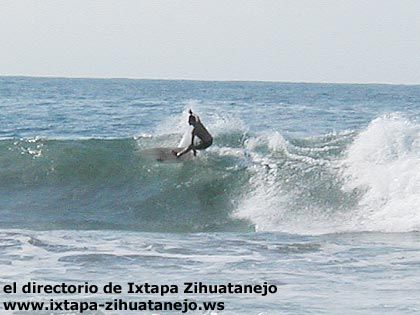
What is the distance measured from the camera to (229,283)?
7.79 metres

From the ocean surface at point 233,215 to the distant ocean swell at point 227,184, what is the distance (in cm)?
3

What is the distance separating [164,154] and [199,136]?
4.16ft

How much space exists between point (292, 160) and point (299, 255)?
5832mm

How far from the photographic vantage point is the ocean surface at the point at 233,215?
7.95 metres

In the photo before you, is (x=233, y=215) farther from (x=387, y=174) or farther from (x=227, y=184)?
(x=387, y=174)

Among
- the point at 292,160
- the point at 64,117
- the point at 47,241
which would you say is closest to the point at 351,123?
the point at 64,117

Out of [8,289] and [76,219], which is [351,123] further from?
[8,289]

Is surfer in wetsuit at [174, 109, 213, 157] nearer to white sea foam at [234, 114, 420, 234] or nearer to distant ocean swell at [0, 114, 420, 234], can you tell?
distant ocean swell at [0, 114, 420, 234]

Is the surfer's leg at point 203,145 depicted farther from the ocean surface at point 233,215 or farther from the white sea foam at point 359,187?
the white sea foam at point 359,187

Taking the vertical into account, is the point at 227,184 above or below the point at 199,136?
below

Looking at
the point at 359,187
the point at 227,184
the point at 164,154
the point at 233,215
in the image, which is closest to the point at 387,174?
the point at 359,187

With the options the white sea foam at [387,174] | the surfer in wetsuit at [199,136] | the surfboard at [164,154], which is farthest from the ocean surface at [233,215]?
the surfer in wetsuit at [199,136]

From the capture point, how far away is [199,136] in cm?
1515

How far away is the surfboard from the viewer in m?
15.7
